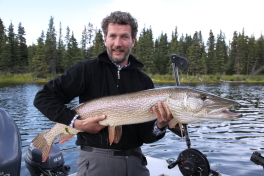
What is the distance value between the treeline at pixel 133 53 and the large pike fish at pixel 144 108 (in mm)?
51968

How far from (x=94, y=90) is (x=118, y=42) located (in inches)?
24.4

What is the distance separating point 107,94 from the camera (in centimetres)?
271

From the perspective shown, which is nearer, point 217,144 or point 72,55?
point 217,144

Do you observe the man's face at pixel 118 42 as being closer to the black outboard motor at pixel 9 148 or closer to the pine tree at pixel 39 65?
the black outboard motor at pixel 9 148

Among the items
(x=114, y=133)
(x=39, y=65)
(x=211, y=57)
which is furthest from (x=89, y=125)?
(x=211, y=57)

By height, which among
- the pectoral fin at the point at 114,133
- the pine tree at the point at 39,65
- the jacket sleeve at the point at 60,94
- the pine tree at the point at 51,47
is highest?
the pine tree at the point at 51,47

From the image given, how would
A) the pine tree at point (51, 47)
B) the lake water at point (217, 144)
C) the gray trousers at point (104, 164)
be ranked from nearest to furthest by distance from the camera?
1. the gray trousers at point (104, 164)
2. the lake water at point (217, 144)
3. the pine tree at point (51, 47)

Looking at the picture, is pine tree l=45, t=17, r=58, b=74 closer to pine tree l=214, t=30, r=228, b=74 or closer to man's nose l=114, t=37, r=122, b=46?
pine tree l=214, t=30, r=228, b=74

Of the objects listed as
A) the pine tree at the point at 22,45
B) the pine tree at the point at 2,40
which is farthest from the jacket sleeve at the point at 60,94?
the pine tree at the point at 22,45

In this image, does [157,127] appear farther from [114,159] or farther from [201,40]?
[201,40]

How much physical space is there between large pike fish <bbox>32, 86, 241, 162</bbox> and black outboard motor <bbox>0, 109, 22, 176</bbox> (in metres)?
0.36

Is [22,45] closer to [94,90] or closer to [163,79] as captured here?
[163,79]

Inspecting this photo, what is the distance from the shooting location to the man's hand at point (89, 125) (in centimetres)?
244

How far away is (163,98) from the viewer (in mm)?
2576
